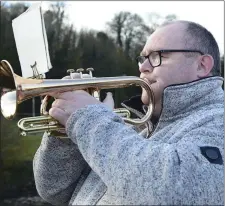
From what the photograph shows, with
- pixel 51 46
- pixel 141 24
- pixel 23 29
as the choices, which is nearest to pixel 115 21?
pixel 141 24

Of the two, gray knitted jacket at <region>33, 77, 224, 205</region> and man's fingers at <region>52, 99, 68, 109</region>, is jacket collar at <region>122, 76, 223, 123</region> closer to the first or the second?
gray knitted jacket at <region>33, 77, 224, 205</region>

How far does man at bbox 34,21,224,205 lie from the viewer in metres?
1.92

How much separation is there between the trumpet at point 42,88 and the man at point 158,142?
0.05m

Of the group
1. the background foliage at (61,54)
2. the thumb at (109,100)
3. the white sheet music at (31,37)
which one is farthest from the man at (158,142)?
the background foliage at (61,54)

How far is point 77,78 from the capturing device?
2.42m

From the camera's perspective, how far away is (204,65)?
2.49 meters

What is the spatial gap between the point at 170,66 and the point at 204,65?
180 millimetres

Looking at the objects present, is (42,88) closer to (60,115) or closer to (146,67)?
(60,115)

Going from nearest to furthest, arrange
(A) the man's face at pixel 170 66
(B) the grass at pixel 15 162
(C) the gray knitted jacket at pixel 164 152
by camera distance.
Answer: (C) the gray knitted jacket at pixel 164 152 → (A) the man's face at pixel 170 66 → (B) the grass at pixel 15 162

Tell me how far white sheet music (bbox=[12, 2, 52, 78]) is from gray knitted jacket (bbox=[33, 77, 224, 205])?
727mm

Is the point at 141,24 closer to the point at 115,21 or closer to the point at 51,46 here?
the point at 115,21

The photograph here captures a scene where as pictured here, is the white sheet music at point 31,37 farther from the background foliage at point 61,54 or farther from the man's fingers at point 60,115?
the background foliage at point 61,54

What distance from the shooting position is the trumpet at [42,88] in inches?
91.4

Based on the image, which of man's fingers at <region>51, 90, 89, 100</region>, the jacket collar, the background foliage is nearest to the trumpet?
man's fingers at <region>51, 90, 89, 100</region>
